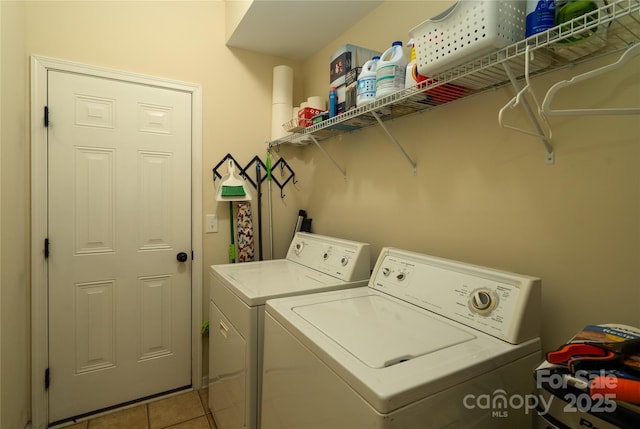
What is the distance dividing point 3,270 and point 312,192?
1795 millimetres

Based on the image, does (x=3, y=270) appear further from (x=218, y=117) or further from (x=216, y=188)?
(x=218, y=117)

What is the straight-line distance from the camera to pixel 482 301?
1086 mm

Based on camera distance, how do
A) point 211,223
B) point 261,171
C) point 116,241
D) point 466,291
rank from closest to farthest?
point 466,291, point 116,241, point 211,223, point 261,171

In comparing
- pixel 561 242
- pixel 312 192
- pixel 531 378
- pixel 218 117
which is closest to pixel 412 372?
pixel 531 378

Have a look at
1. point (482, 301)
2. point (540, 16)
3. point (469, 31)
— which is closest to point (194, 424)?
point (482, 301)

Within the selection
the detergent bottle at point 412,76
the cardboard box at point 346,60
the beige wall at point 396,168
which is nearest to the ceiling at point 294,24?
the beige wall at point 396,168

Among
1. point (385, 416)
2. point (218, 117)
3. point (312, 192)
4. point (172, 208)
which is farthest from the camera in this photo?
point (312, 192)

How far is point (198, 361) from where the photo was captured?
234 cm

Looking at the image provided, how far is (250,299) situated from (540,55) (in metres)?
1.34

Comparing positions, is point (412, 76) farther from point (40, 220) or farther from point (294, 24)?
point (40, 220)

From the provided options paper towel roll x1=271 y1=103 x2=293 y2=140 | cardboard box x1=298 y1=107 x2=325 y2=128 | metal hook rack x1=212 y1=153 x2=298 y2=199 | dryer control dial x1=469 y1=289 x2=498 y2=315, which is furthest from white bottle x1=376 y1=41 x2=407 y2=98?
metal hook rack x1=212 y1=153 x2=298 y2=199

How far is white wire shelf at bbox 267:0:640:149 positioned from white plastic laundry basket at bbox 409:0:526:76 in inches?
1.9

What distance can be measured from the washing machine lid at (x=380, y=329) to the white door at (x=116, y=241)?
4.66 ft

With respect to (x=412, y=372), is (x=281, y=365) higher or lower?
lower
